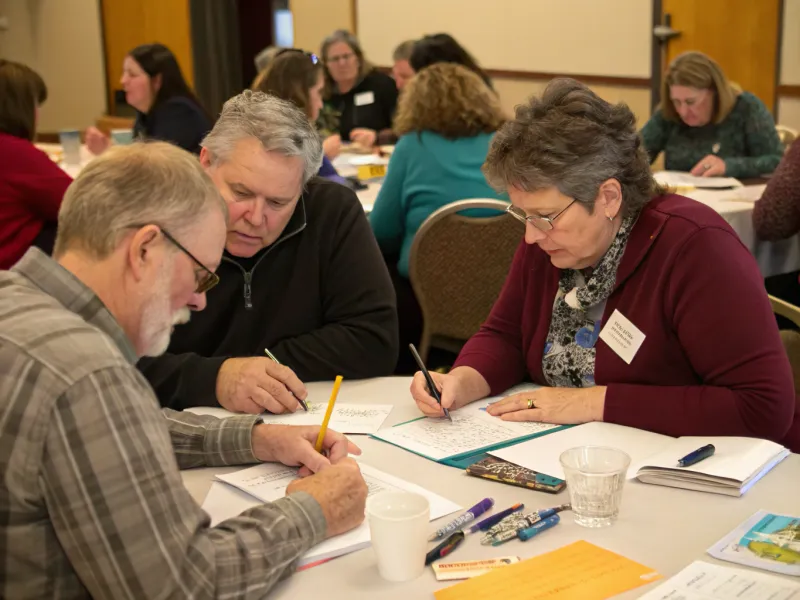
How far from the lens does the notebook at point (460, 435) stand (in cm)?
176

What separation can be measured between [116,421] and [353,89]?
624 centimetres

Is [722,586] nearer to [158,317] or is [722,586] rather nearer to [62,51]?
[158,317]

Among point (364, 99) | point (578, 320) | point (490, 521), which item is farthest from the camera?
point (364, 99)

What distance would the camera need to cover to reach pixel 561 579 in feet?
4.25

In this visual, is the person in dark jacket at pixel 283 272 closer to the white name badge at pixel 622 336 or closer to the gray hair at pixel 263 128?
the gray hair at pixel 263 128

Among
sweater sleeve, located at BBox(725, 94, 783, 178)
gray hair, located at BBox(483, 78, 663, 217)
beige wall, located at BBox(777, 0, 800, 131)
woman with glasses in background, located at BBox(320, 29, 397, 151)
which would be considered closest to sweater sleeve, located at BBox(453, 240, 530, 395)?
gray hair, located at BBox(483, 78, 663, 217)

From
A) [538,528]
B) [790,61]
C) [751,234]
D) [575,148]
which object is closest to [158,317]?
[538,528]

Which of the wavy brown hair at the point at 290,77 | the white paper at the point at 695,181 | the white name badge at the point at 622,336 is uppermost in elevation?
the wavy brown hair at the point at 290,77

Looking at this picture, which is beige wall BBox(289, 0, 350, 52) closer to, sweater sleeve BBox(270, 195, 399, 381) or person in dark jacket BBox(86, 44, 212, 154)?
person in dark jacket BBox(86, 44, 212, 154)

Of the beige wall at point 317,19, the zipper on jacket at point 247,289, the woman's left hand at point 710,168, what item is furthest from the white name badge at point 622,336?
the beige wall at point 317,19

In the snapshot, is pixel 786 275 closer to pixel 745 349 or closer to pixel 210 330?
pixel 745 349

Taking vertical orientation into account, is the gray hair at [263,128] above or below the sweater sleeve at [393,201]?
above

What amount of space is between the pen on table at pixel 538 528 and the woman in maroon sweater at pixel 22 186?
298 centimetres

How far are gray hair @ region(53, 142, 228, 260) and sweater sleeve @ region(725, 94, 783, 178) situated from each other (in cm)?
386
